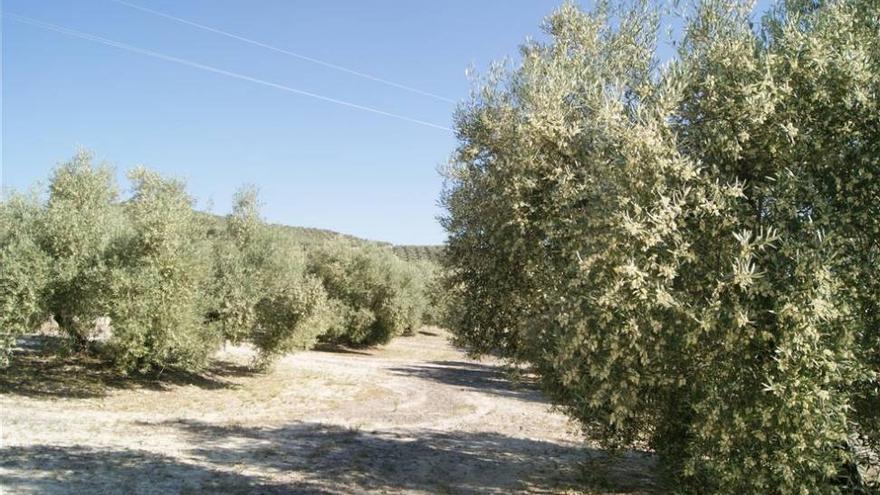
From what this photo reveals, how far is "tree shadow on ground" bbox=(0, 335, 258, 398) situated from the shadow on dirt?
7.95 m

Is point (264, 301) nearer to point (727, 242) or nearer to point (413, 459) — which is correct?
point (413, 459)

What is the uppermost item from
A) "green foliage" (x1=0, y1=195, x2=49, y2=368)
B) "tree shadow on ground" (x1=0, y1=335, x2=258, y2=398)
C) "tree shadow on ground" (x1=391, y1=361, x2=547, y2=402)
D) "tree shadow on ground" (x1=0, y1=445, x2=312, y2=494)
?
"green foliage" (x1=0, y1=195, x2=49, y2=368)

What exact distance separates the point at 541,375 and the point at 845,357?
6.32 metres

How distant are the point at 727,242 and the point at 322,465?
44.4 feet

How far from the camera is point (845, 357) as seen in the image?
290 inches

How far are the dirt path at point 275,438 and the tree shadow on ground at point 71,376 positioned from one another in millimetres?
124

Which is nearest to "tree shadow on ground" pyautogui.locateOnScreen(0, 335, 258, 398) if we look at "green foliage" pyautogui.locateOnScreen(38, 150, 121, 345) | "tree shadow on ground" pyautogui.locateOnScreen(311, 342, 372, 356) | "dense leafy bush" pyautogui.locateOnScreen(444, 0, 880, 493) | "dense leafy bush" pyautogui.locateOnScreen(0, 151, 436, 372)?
"dense leafy bush" pyautogui.locateOnScreen(0, 151, 436, 372)

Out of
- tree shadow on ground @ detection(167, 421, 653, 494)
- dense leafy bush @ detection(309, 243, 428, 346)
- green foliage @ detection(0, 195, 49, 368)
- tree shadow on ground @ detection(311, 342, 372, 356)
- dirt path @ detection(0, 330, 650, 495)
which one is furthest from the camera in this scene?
dense leafy bush @ detection(309, 243, 428, 346)

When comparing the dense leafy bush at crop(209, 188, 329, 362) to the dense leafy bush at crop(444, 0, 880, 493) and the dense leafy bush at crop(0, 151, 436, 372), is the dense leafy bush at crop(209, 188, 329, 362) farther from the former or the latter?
the dense leafy bush at crop(444, 0, 880, 493)

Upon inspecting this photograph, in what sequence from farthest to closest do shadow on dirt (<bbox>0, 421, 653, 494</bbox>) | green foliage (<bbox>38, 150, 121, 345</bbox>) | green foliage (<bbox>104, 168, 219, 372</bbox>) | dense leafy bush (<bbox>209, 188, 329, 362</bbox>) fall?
dense leafy bush (<bbox>209, 188, 329, 362</bbox>) < green foliage (<bbox>104, 168, 219, 372</bbox>) < green foliage (<bbox>38, 150, 121, 345</bbox>) < shadow on dirt (<bbox>0, 421, 653, 494</bbox>)

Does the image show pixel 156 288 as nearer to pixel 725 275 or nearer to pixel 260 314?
pixel 260 314

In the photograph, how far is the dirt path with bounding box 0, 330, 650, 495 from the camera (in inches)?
589

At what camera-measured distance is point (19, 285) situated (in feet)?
68.7

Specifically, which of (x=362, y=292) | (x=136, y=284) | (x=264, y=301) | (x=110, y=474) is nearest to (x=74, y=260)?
(x=136, y=284)
